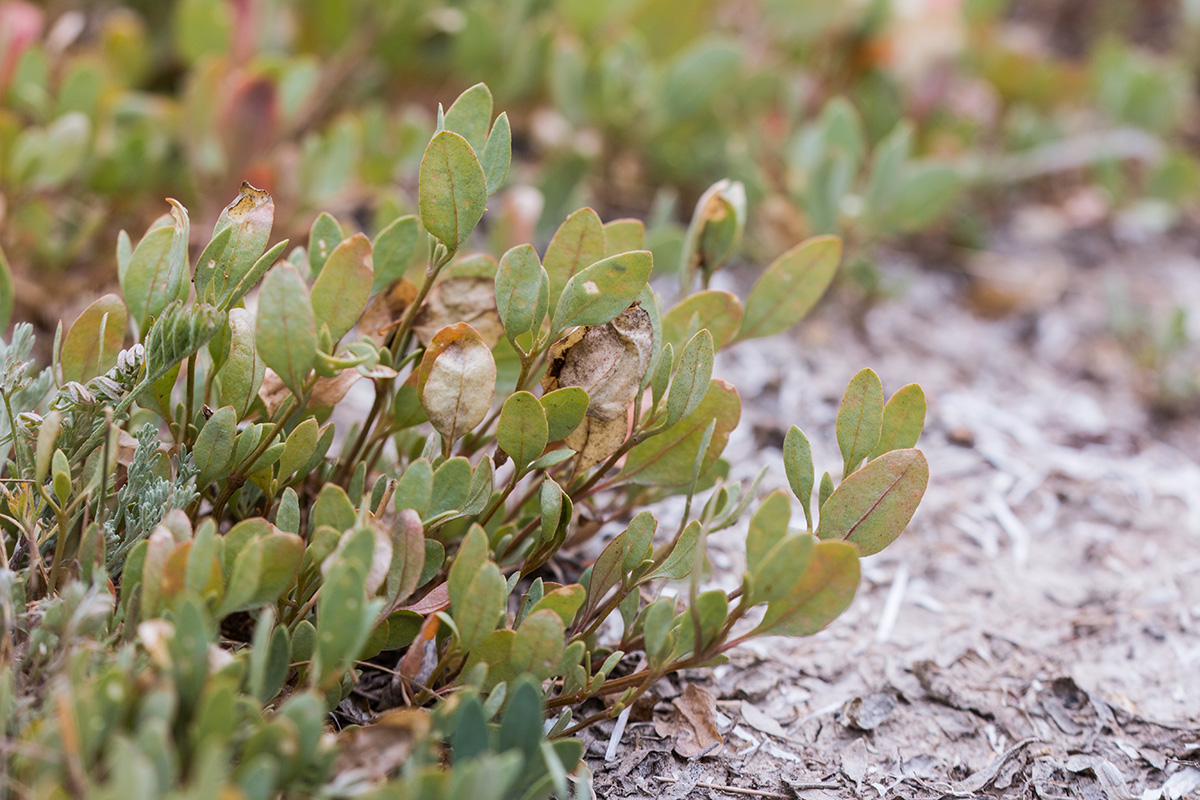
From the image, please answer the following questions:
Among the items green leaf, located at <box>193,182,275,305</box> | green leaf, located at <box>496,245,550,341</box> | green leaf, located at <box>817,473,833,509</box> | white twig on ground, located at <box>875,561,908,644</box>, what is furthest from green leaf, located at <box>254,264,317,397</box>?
white twig on ground, located at <box>875,561,908,644</box>

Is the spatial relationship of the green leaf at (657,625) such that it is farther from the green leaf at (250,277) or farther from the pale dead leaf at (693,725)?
the green leaf at (250,277)

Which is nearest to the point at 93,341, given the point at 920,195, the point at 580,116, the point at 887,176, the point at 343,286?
the point at 343,286

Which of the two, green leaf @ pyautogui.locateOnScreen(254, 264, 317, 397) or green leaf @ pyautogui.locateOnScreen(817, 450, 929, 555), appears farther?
green leaf @ pyautogui.locateOnScreen(817, 450, 929, 555)

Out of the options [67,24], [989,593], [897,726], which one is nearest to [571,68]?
[67,24]

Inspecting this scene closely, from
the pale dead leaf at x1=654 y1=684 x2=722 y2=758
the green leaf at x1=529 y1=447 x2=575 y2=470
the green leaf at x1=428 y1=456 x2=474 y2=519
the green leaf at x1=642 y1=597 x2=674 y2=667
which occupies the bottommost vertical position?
the pale dead leaf at x1=654 y1=684 x2=722 y2=758

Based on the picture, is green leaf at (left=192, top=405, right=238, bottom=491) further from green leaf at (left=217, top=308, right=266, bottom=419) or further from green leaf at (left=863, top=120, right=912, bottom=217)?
green leaf at (left=863, top=120, right=912, bottom=217)

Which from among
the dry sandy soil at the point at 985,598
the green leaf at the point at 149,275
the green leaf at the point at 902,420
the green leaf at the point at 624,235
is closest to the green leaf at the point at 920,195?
the dry sandy soil at the point at 985,598
